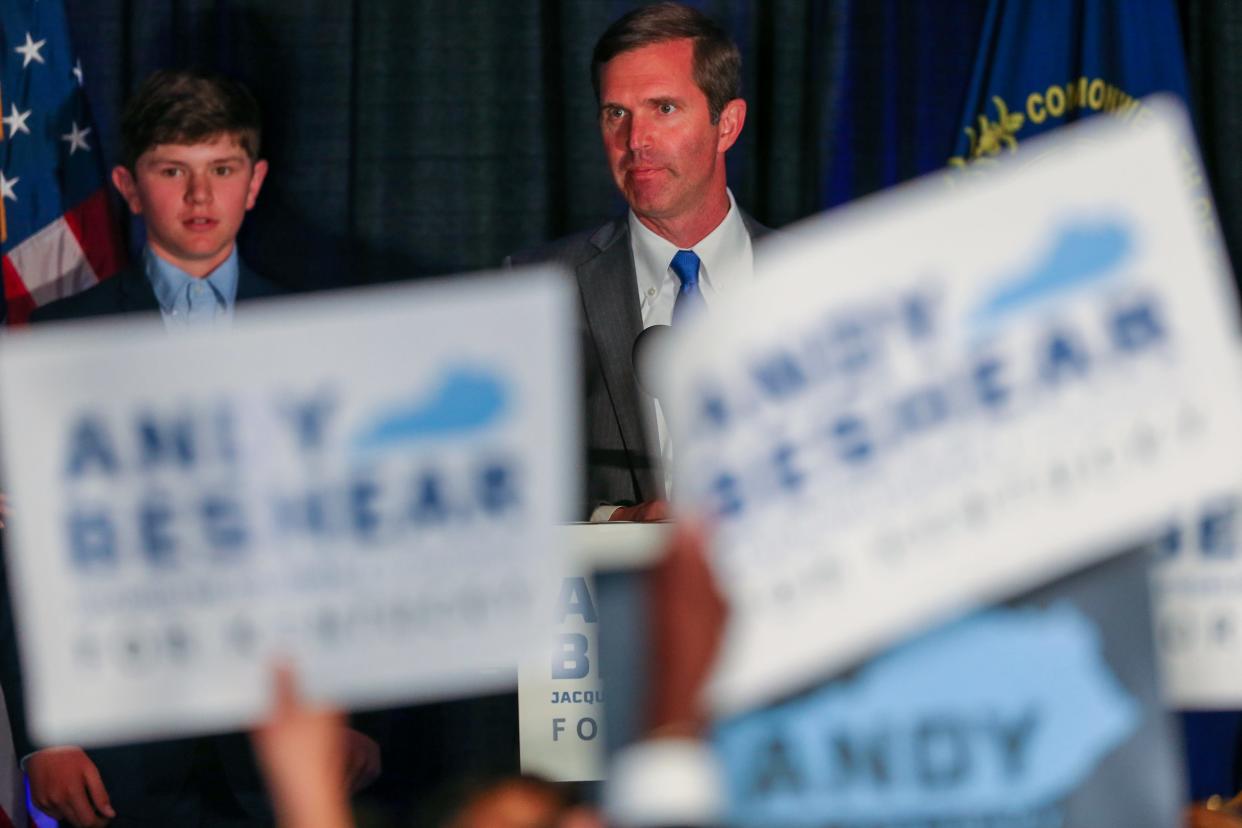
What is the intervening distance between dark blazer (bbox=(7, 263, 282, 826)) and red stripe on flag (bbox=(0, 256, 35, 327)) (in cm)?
54

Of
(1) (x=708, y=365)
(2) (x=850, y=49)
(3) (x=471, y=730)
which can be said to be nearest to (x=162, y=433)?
(1) (x=708, y=365)

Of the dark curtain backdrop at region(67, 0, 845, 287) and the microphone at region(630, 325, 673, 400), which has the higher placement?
the dark curtain backdrop at region(67, 0, 845, 287)

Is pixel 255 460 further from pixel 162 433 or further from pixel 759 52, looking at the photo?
pixel 759 52

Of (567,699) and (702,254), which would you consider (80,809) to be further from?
(702,254)

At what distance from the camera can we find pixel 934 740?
128 centimetres

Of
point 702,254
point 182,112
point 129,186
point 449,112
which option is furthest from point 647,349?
point 449,112

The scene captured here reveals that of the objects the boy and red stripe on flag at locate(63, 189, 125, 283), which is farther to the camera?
red stripe on flag at locate(63, 189, 125, 283)

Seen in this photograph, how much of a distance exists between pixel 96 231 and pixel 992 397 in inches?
113

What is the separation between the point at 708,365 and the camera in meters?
1.10

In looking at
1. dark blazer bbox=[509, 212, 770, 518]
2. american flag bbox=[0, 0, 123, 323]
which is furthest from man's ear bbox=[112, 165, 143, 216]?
dark blazer bbox=[509, 212, 770, 518]

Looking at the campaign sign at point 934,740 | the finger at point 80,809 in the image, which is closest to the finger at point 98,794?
the finger at point 80,809

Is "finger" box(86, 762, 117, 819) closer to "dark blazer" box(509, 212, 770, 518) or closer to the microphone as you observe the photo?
"dark blazer" box(509, 212, 770, 518)

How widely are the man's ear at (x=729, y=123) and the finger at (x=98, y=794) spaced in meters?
1.59

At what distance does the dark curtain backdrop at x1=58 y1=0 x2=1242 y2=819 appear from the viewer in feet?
11.9
